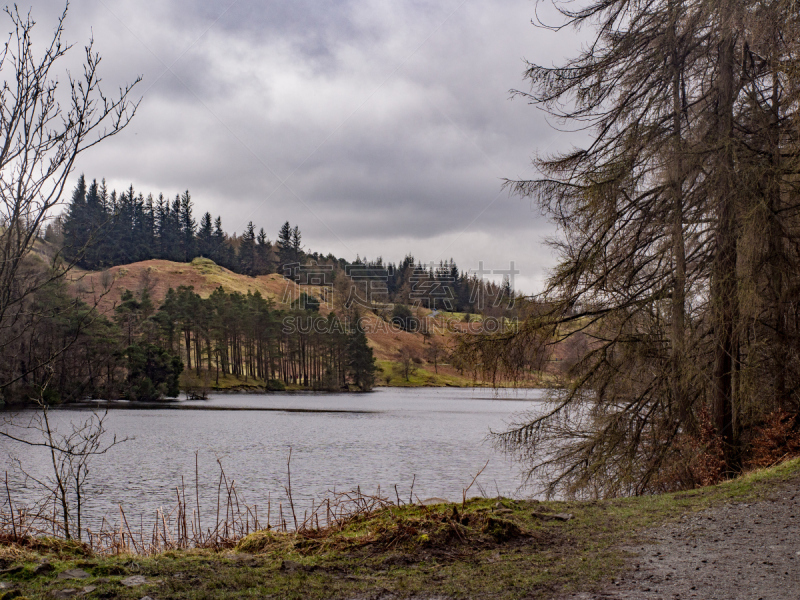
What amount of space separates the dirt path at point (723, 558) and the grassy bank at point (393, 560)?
9.8 inches

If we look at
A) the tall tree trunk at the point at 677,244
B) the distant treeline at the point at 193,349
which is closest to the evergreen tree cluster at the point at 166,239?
the distant treeline at the point at 193,349

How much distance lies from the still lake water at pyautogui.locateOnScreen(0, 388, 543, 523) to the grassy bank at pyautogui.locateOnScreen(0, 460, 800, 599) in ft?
7.80

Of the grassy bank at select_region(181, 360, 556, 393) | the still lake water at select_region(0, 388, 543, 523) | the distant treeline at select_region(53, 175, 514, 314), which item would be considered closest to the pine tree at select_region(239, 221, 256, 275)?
the distant treeline at select_region(53, 175, 514, 314)

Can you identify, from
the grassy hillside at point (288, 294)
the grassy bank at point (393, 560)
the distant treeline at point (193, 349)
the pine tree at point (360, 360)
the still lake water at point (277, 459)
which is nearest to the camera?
the grassy bank at point (393, 560)

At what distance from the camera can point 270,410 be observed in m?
56.5

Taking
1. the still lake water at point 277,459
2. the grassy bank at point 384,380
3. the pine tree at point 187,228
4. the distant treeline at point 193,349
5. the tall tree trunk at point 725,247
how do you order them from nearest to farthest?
1. the tall tree trunk at point 725,247
2. the still lake water at point 277,459
3. the distant treeline at point 193,349
4. the grassy bank at point 384,380
5. the pine tree at point 187,228

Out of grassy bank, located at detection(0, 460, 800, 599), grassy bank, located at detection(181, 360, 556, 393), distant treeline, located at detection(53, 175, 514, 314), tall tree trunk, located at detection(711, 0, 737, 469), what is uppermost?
distant treeline, located at detection(53, 175, 514, 314)

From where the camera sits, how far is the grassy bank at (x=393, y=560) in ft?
15.0

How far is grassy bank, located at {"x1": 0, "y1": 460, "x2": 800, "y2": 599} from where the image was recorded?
4.56 metres

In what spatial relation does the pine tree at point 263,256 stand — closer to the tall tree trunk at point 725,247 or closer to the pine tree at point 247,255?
the pine tree at point 247,255

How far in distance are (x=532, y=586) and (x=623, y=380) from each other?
8.28 meters

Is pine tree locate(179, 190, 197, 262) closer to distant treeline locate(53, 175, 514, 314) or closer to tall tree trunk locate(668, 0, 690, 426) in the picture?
distant treeline locate(53, 175, 514, 314)

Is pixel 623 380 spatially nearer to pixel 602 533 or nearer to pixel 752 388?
pixel 752 388

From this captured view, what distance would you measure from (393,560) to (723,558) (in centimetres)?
284
